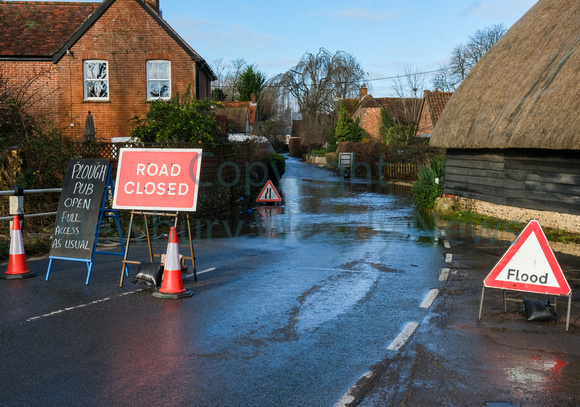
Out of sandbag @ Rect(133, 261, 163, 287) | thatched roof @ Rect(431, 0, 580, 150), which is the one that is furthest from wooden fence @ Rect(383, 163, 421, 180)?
sandbag @ Rect(133, 261, 163, 287)

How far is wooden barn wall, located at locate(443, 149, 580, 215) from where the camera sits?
14.4 meters

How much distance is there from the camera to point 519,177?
637 inches

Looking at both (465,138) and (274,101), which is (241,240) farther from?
(274,101)

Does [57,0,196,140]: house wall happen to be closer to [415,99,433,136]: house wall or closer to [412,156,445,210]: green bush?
[412,156,445,210]: green bush

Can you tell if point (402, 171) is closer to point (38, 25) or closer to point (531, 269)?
point (38, 25)

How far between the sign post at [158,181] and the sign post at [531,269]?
451 centimetres

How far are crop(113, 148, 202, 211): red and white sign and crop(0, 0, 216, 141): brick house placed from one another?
1760 cm

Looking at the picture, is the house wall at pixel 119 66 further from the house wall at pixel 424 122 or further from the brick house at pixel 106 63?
the house wall at pixel 424 122

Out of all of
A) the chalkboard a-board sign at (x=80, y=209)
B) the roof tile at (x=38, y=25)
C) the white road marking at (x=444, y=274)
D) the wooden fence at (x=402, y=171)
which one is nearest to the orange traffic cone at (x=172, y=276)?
the chalkboard a-board sign at (x=80, y=209)

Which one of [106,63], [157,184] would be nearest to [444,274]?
[157,184]

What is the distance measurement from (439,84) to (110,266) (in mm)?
60411

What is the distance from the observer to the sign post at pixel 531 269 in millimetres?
7133

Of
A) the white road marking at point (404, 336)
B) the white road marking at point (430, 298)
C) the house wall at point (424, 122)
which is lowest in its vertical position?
the white road marking at point (430, 298)

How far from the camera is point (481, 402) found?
15.6ft
